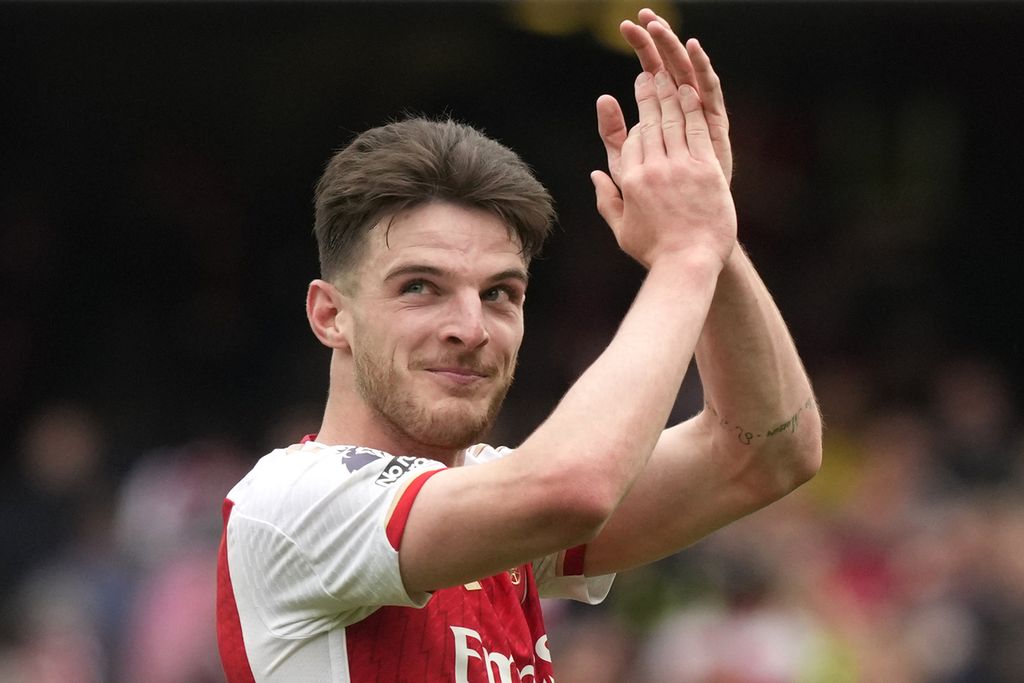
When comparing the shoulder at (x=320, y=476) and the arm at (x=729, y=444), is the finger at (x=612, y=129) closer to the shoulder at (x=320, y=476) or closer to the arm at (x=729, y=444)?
the arm at (x=729, y=444)

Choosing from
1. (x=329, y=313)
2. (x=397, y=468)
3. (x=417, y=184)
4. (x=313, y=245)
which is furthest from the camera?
(x=313, y=245)

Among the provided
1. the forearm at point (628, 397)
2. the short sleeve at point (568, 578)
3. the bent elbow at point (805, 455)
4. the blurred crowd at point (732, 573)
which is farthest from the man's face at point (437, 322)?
the blurred crowd at point (732, 573)

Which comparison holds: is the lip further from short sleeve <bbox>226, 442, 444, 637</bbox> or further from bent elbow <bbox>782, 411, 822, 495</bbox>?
bent elbow <bbox>782, 411, 822, 495</bbox>

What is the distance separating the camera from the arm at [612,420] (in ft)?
8.52

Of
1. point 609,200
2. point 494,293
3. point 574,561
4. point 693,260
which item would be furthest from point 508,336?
point 574,561

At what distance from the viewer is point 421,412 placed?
303 cm

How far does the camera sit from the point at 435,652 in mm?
2984

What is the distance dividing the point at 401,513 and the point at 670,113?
89 centimetres

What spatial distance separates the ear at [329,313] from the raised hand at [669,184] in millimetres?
573

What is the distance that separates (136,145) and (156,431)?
2538mm

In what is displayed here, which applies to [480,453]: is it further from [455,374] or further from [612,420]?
[612,420]

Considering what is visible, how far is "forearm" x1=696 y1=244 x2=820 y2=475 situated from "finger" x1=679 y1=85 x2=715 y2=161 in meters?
0.28

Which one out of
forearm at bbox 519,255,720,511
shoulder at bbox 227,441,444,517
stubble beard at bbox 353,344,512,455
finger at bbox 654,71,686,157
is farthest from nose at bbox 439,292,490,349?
finger at bbox 654,71,686,157

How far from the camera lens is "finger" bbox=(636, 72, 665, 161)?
9.68ft
